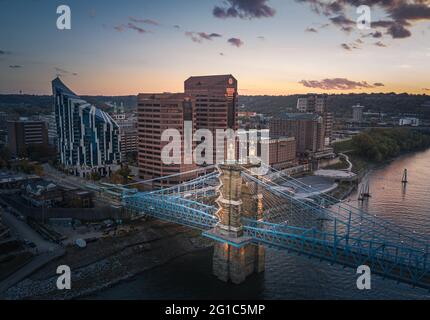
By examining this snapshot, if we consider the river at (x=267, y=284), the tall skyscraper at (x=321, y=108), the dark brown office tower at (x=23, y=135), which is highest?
the tall skyscraper at (x=321, y=108)

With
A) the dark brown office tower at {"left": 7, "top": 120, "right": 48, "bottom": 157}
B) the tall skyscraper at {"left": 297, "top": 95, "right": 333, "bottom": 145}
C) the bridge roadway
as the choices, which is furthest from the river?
the tall skyscraper at {"left": 297, "top": 95, "right": 333, "bottom": 145}

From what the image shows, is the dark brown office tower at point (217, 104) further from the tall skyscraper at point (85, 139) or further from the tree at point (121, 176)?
the tree at point (121, 176)

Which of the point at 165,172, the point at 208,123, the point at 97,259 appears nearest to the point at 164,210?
the point at 97,259

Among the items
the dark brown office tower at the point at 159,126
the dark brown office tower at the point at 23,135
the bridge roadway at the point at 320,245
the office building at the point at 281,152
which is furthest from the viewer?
the dark brown office tower at the point at 23,135

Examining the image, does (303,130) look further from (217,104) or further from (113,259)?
(113,259)

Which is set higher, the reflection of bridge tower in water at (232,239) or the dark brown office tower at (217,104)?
the dark brown office tower at (217,104)

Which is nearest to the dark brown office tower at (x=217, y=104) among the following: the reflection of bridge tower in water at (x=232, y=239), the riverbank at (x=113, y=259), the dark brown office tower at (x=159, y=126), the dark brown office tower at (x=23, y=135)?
the dark brown office tower at (x=159, y=126)

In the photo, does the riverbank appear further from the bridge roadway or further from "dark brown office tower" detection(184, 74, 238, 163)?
"dark brown office tower" detection(184, 74, 238, 163)
